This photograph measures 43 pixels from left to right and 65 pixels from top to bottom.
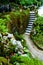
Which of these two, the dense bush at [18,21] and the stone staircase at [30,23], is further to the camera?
the stone staircase at [30,23]

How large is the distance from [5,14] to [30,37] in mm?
2427

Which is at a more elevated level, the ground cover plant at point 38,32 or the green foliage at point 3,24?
the green foliage at point 3,24

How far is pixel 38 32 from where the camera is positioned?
18906 millimetres

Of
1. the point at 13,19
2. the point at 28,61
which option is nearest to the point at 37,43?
the point at 13,19

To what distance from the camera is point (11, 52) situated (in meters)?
11.1

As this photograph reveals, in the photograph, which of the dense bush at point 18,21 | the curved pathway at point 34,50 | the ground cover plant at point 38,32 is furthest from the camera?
the dense bush at point 18,21

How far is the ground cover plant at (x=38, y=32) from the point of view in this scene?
57.1 feet

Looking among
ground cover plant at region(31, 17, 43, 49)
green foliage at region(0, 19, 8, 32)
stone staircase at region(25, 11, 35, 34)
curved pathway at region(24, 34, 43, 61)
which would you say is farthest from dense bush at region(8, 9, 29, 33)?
curved pathway at region(24, 34, 43, 61)

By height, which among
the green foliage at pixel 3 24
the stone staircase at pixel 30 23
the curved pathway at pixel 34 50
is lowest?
the curved pathway at pixel 34 50

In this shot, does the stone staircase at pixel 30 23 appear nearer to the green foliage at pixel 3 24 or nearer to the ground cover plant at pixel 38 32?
the ground cover plant at pixel 38 32

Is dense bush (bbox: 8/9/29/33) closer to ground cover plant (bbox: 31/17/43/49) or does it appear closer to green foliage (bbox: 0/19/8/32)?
green foliage (bbox: 0/19/8/32)

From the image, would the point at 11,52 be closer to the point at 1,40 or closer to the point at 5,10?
the point at 1,40

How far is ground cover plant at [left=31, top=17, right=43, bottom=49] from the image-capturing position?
17.4 meters

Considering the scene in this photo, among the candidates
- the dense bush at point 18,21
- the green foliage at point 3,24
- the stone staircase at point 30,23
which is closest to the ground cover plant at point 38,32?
the stone staircase at point 30,23
